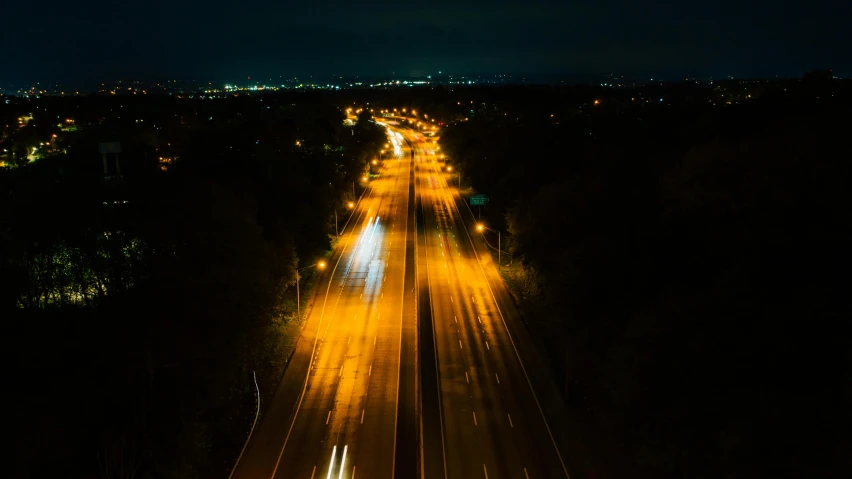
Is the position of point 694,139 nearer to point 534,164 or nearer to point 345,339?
point 534,164

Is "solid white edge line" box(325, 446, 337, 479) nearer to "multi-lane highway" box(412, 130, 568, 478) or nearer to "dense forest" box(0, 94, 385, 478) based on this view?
"dense forest" box(0, 94, 385, 478)

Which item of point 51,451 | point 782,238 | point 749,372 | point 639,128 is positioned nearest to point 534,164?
point 639,128

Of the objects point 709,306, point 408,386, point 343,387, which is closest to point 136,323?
point 343,387

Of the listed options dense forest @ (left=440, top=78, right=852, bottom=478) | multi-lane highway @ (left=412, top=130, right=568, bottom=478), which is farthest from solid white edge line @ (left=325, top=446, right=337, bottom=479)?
dense forest @ (left=440, top=78, right=852, bottom=478)

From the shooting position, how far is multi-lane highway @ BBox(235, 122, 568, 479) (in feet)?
47.6

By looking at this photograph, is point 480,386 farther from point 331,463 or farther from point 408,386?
point 331,463

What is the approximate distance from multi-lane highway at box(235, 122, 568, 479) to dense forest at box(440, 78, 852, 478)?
67.1 inches

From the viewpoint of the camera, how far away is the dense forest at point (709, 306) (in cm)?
1007

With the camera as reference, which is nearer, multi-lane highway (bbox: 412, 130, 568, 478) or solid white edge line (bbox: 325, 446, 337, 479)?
solid white edge line (bbox: 325, 446, 337, 479)

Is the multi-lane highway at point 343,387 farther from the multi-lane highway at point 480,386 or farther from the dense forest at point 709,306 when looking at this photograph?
the dense forest at point 709,306

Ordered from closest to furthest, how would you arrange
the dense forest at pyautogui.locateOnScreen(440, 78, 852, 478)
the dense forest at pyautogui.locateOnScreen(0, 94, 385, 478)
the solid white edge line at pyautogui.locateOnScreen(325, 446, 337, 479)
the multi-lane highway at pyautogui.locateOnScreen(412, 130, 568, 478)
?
the dense forest at pyautogui.locateOnScreen(440, 78, 852, 478) → the dense forest at pyautogui.locateOnScreen(0, 94, 385, 478) → the solid white edge line at pyautogui.locateOnScreen(325, 446, 337, 479) → the multi-lane highway at pyautogui.locateOnScreen(412, 130, 568, 478)

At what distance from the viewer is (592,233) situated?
74.8ft

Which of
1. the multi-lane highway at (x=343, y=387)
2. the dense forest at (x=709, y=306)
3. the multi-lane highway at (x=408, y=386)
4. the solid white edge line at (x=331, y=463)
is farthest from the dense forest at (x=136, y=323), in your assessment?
the dense forest at (x=709, y=306)

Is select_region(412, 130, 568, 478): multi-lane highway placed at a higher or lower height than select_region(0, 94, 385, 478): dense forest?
lower
